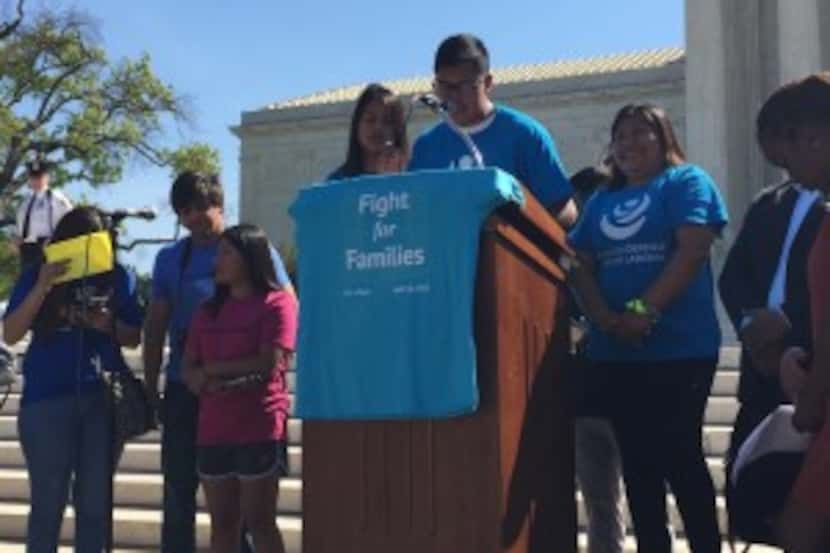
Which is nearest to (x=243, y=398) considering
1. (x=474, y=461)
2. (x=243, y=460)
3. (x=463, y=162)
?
(x=243, y=460)

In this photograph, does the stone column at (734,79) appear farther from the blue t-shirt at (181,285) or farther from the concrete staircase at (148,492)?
the blue t-shirt at (181,285)

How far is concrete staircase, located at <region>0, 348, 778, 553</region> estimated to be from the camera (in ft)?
21.7

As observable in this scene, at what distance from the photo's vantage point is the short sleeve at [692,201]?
3.76m

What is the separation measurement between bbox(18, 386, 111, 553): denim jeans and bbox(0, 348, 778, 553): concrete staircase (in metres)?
1.54

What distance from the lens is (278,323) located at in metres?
4.54

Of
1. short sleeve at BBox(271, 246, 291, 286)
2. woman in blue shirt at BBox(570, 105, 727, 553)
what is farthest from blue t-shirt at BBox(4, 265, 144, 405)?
woman in blue shirt at BBox(570, 105, 727, 553)

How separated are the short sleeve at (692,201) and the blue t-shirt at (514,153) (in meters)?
0.36

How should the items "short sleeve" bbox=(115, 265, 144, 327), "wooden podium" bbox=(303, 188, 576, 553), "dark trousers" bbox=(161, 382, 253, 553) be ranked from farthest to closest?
"short sleeve" bbox=(115, 265, 144, 327), "dark trousers" bbox=(161, 382, 253, 553), "wooden podium" bbox=(303, 188, 576, 553)

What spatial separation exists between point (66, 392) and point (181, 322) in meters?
0.60

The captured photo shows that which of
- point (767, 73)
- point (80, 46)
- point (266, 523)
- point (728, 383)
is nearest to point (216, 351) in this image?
point (266, 523)

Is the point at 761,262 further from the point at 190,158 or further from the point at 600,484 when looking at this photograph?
the point at 190,158

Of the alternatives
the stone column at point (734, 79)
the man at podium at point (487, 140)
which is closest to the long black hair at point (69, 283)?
the man at podium at point (487, 140)

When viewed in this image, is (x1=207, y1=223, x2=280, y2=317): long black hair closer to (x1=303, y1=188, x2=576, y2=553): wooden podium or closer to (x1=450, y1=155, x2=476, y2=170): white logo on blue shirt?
(x1=450, y1=155, x2=476, y2=170): white logo on blue shirt

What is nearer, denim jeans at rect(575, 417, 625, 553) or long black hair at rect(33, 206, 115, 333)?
denim jeans at rect(575, 417, 625, 553)
